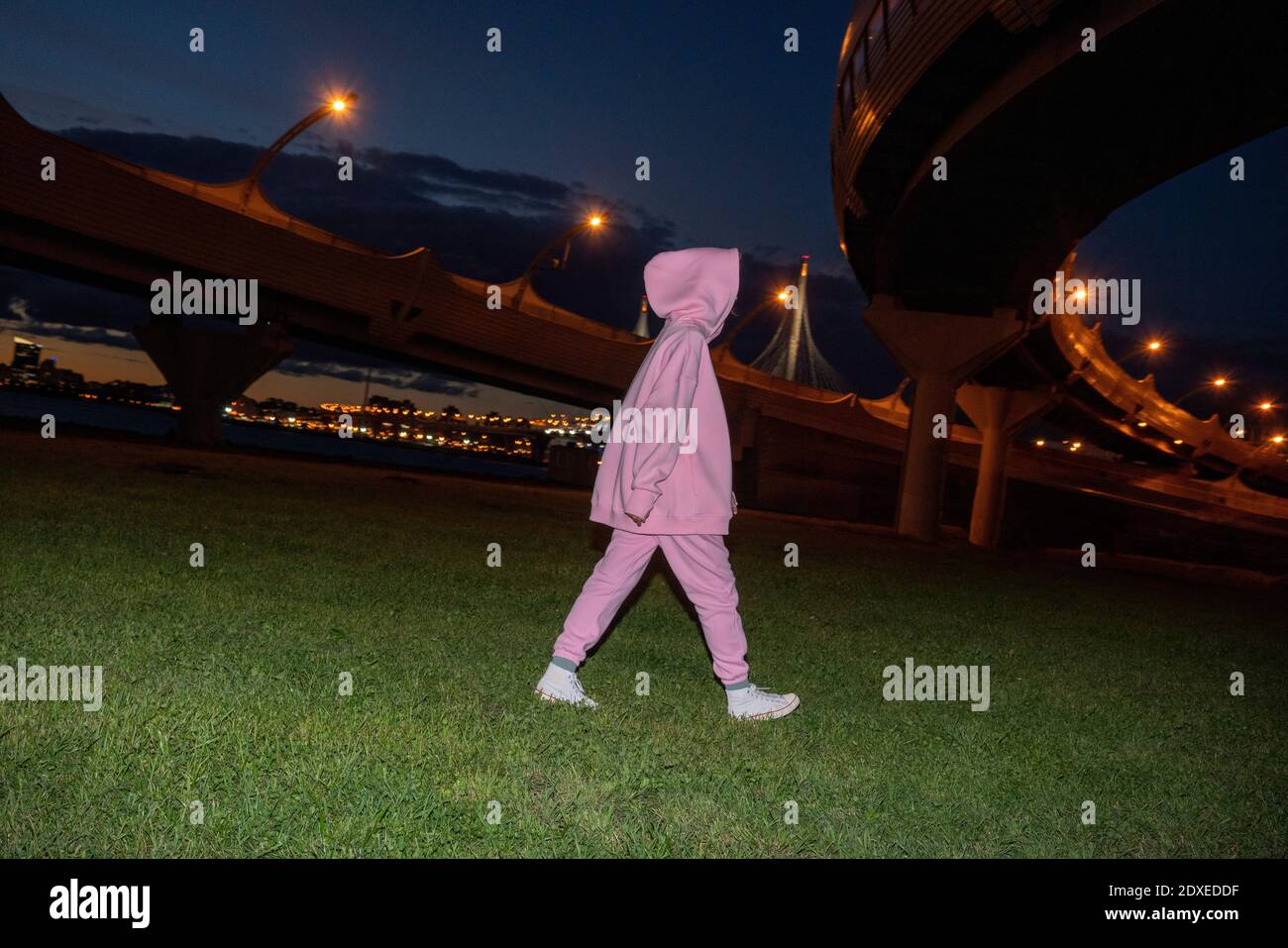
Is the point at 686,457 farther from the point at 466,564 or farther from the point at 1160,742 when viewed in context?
the point at 466,564

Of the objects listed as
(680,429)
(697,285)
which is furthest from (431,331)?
(680,429)

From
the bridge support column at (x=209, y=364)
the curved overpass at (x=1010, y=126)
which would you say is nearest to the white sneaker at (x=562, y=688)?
the curved overpass at (x=1010, y=126)

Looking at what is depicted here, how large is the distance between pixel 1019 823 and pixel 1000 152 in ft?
55.6

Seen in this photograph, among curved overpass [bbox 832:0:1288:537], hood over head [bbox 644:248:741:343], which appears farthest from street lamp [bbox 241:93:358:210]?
hood over head [bbox 644:248:741:343]

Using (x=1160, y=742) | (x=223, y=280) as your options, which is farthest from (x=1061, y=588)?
(x=223, y=280)

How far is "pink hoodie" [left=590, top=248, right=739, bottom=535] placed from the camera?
4641 mm

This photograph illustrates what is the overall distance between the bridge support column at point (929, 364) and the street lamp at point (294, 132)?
60.6ft

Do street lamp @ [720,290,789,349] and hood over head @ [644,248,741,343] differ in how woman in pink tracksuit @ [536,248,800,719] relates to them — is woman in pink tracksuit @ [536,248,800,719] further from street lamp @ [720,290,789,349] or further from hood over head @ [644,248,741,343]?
street lamp @ [720,290,789,349]

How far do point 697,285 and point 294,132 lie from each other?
33.8 metres

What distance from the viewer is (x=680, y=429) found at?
4691mm

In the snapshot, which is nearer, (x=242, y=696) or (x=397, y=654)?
(x=242, y=696)

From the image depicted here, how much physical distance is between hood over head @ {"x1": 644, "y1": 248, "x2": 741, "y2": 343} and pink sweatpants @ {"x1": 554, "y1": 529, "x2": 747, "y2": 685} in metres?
1.19

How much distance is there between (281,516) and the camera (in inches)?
523

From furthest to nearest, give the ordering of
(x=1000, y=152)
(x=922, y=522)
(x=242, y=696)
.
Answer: (x=922, y=522) → (x=1000, y=152) → (x=242, y=696)
